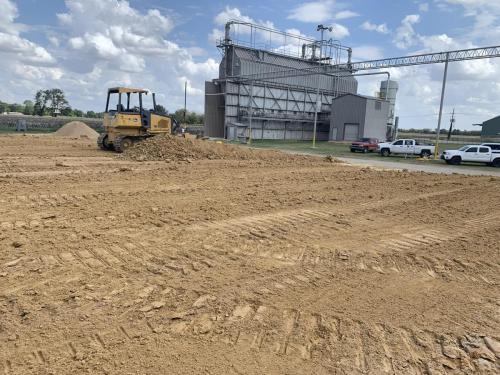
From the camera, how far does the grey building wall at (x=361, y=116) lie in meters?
52.3

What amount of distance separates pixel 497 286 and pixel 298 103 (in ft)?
181

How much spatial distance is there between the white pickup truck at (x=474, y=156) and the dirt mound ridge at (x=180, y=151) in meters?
13.8

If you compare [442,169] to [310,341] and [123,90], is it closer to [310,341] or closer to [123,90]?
[123,90]

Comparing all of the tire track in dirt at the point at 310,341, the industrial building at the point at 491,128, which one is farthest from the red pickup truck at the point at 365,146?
the industrial building at the point at 491,128

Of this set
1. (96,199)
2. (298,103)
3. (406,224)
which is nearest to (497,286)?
(406,224)

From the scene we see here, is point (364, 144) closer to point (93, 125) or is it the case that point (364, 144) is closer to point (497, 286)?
point (497, 286)

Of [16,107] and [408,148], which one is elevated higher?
[16,107]

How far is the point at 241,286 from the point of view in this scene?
4918 mm

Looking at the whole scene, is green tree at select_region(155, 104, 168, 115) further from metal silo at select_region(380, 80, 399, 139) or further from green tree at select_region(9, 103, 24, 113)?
green tree at select_region(9, 103, 24, 113)

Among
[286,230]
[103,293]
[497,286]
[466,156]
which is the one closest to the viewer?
[103,293]

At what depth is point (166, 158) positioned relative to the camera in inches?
760

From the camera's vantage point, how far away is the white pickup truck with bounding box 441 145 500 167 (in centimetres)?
2742

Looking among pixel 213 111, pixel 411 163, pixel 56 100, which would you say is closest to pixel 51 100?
pixel 56 100

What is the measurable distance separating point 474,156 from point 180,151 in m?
20.7
